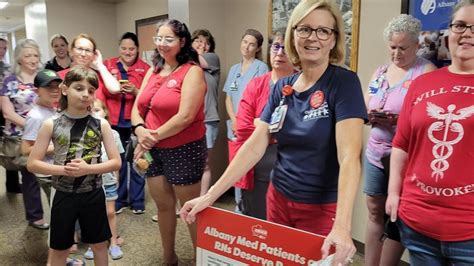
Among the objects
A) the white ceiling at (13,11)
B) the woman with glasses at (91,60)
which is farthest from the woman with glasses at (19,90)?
the white ceiling at (13,11)

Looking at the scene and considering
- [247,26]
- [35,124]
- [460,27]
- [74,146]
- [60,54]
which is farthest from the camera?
[60,54]

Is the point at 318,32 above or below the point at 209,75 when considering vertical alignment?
above

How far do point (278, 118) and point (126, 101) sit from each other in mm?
2237

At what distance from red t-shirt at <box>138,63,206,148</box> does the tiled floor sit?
940mm

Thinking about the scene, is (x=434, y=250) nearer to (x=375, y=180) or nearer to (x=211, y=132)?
(x=375, y=180)

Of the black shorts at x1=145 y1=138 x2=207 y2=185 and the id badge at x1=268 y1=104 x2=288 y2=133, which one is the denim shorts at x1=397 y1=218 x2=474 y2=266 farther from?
the black shorts at x1=145 y1=138 x2=207 y2=185

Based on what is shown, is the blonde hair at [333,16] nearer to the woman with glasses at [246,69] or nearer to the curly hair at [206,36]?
the woman with glasses at [246,69]

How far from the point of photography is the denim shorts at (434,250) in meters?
1.22

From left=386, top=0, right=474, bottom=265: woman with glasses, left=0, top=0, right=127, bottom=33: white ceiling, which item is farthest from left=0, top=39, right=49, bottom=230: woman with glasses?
left=0, top=0, right=127, bottom=33: white ceiling

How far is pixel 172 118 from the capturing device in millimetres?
2094

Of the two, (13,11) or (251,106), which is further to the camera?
(13,11)

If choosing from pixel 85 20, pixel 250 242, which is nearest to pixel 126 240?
pixel 250 242

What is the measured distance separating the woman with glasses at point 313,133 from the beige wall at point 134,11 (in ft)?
13.0

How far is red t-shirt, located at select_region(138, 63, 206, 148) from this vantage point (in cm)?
213
